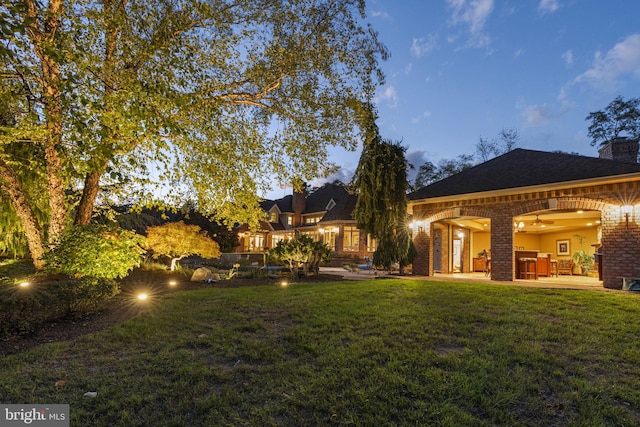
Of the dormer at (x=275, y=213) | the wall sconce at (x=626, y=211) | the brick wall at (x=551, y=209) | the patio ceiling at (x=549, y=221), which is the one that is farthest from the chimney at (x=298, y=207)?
the wall sconce at (x=626, y=211)

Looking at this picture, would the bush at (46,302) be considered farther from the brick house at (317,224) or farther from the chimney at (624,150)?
the brick house at (317,224)

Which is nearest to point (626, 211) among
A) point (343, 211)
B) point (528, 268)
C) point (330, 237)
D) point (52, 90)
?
point (528, 268)

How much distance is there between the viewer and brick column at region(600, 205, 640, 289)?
352 inches

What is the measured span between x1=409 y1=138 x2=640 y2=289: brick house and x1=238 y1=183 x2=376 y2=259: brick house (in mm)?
10639

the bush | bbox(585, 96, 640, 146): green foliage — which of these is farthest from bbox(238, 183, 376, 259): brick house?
bbox(585, 96, 640, 146): green foliage

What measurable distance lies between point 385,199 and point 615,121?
2779 cm

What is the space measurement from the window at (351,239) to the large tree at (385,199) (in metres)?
13.2

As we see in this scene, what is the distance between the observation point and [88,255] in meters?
6.45

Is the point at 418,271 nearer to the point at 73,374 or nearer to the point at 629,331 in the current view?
the point at 629,331

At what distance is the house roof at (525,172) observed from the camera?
9.84 metres

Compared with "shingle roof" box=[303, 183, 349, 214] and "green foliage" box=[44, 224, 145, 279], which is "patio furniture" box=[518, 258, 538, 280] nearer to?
"green foliage" box=[44, 224, 145, 279]

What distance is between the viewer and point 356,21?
8188 millimetres

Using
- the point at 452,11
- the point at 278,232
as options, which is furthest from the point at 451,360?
the point at 278,232

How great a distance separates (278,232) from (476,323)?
30.3 metres
